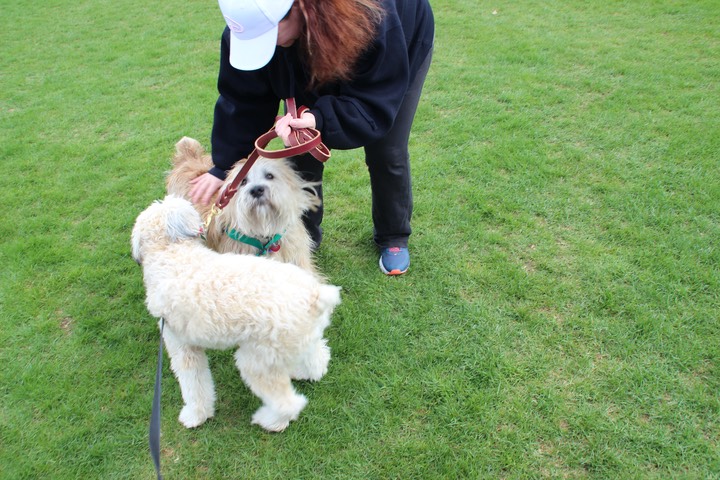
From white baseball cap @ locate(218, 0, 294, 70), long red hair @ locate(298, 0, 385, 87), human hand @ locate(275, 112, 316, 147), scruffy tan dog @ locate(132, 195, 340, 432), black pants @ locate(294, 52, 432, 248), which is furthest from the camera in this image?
black pants @ locate(294, 52, 432, 248)

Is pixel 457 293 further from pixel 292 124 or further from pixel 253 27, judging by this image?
pixel 253 27

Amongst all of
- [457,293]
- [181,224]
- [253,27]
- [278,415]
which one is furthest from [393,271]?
[253,27]

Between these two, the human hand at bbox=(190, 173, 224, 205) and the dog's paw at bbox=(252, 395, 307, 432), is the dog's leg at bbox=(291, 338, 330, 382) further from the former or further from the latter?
the human hand at bbox=(190, 173, 224, 205)

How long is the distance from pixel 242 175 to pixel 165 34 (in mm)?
6769

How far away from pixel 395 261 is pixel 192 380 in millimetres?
1561

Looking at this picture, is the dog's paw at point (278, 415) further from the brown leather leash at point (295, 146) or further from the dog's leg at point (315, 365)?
the brown leather leash at point (295, 146)

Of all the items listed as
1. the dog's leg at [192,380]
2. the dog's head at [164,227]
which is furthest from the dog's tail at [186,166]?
the dog's leg at [192,380]

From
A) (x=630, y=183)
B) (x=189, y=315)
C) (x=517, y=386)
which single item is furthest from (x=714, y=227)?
(x=189, y=315)

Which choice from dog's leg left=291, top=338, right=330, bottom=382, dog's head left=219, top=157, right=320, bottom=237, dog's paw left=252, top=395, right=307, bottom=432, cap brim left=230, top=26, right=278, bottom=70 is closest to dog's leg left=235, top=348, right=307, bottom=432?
dog's paw left=252, top=395, right=307, bottom=432

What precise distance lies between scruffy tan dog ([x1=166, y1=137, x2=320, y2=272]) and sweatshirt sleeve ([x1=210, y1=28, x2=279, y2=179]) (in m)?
0.12

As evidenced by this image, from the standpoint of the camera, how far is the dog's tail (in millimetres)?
2994

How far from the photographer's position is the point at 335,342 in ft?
9.35

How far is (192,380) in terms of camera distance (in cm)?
238

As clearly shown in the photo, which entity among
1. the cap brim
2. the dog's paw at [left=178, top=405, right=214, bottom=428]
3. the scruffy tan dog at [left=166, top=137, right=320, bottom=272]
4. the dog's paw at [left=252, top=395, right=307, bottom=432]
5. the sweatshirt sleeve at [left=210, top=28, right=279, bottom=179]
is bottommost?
the dog's paw at [left=178, top=405, right=214, bottom=428]
